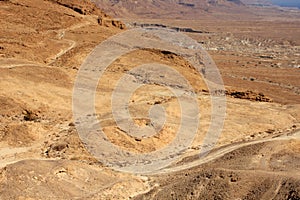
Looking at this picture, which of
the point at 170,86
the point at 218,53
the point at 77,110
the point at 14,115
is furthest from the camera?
the point at 218,53

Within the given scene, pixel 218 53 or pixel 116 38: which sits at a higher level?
pixel 116 38

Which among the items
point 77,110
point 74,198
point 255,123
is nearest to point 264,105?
point 255,123

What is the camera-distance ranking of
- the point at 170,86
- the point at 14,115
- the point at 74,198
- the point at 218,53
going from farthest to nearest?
1. the point at 218,53
2. the point at 170,86
3. the point at 14,115
4. the point at 74,198

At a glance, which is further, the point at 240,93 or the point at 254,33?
the point at 254,33

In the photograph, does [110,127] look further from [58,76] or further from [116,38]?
[116,38]

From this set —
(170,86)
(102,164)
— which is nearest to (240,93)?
(170,86)

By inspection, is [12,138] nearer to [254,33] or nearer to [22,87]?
[22,87]
